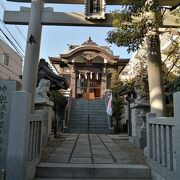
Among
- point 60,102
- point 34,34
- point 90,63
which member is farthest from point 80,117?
point 34,34

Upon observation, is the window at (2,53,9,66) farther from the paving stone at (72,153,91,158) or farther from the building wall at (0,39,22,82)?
the paving stone at (72,153,91,158)

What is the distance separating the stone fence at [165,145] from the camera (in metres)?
4.43

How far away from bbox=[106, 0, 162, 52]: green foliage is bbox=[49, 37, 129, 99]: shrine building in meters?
19.8

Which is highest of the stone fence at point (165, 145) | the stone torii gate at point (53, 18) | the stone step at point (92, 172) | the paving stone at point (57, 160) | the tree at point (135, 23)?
the stone torii gate at point (53, 18)

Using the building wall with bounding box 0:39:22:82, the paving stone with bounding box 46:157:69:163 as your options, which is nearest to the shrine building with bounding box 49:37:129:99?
the building wall with bounding box 0:39:22:82

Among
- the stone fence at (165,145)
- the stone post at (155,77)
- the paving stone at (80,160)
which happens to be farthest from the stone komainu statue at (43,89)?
the stone fence at (165,145)

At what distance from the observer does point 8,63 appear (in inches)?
1598

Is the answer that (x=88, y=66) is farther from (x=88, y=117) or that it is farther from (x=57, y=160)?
(x=57, y=160)

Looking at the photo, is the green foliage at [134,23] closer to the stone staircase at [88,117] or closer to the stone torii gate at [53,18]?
the stone torii gate at [53,18]

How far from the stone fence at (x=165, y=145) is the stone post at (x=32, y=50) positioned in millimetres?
3672

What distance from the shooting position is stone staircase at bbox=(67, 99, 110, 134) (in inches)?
743

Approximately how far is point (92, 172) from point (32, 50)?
420 cm

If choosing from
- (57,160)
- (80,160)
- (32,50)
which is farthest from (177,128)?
(32,50)

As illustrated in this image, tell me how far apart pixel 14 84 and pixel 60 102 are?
13.7m
